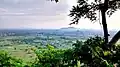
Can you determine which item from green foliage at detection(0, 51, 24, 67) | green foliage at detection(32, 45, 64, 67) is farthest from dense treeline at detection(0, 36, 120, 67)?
green foliage at detection(0, 51, 24, 67)

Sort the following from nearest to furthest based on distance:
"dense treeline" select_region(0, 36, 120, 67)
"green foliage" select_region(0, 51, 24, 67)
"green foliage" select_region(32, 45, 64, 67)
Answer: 1. "dense treeline" select_region(0, 36, 120, 67)
2. "green foliage" select_region(32, 45, 64, 67)
3. "green foliage" select_region(0, 51, 24, 67)

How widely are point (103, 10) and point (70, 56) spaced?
5.41 ft

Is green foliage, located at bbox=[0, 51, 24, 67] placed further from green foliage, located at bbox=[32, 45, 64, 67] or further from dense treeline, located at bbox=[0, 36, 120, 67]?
dense treeline, located at bbox=[0, 36, 120, 67]

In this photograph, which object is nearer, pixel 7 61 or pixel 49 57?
pixel 49 57

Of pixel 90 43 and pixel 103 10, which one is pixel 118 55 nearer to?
pixel 90 43

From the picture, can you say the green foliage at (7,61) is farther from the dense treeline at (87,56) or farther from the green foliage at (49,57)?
the dense treeline at (87,56)

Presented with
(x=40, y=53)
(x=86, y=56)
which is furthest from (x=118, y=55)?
(x=40, y=53)

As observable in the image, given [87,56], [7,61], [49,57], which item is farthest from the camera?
[7,61]

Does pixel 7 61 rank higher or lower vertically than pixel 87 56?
lower

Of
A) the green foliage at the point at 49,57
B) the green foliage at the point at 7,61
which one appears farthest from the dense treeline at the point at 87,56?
the green foliage at the point at 7,61

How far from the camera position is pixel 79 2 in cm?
768

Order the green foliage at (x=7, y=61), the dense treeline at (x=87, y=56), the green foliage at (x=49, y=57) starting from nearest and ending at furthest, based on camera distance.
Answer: the dense treeline at (x=87, y=56), the green foliage at (x=49, y=57), the green foliage at (x=7, y=61)

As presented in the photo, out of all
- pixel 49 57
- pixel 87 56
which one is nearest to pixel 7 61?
pixel 49 57

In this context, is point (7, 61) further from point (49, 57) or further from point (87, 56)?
point (87, 56)
